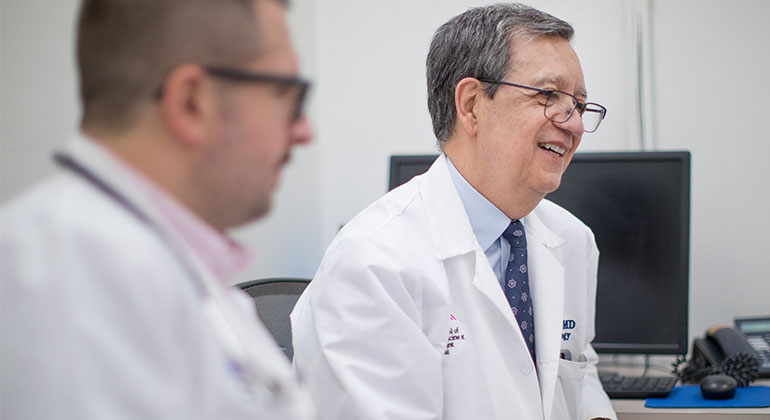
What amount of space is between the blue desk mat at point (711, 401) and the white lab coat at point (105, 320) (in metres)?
1.27

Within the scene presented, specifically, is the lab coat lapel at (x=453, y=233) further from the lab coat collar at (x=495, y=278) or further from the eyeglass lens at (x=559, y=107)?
the eyeglass lens at (x=559, y=107)

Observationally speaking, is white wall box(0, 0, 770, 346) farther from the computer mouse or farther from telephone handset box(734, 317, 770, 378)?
the computer mouse

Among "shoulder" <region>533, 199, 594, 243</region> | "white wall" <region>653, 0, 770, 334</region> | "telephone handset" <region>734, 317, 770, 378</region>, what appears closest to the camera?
"shoulder" <region>533, 199, 594, 243</region>

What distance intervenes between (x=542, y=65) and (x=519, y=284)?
38 centimetres

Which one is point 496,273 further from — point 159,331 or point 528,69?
point 159,331

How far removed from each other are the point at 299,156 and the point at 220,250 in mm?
1603

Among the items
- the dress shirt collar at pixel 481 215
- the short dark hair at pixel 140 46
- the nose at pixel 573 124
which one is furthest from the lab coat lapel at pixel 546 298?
the short dark hair at pixel 140 46

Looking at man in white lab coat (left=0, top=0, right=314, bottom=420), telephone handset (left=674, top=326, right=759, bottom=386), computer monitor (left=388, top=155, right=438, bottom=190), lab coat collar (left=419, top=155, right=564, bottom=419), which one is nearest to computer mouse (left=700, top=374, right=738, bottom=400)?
telephone handset (left=674, top=326, right=759, bottom=386)

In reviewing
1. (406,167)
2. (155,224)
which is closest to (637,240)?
(406,167)

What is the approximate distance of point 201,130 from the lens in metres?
0.50

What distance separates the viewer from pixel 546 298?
1308 millimetres

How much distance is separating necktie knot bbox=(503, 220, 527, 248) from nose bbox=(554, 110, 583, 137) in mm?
196

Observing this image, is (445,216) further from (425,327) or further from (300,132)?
(300,132)

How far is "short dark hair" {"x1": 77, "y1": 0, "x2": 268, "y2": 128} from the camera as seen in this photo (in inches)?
19.5
